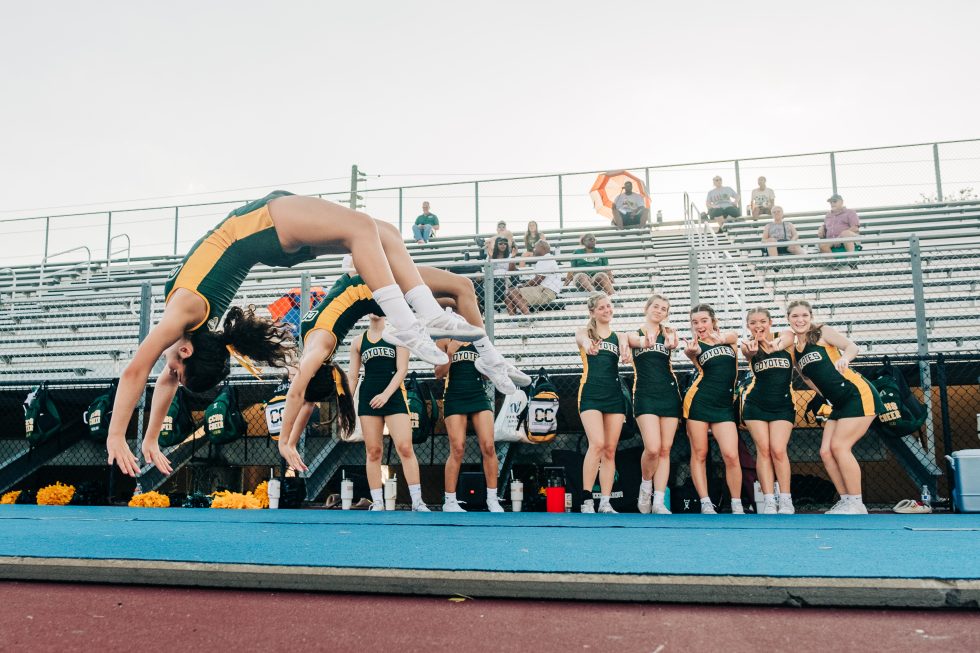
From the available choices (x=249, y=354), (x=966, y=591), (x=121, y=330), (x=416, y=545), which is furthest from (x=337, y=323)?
(x=121, y=330)

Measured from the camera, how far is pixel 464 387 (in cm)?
721

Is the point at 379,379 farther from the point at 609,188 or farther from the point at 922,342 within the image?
the point at 609,188

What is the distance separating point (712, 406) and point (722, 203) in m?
8.17

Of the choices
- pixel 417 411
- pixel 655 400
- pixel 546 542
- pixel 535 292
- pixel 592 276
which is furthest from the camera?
pixel 592 276

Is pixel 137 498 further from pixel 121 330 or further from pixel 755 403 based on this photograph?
pixel 755 403

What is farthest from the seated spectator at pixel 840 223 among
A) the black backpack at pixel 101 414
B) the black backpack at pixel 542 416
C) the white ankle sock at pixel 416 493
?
the black backpack at pixel 101 414

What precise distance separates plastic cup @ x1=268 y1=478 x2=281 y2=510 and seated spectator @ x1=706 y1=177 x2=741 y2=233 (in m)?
9.34

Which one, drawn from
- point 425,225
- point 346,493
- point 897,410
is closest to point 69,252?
point 425,225

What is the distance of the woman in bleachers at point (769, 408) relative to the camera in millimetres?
6672

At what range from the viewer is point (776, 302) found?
947cm

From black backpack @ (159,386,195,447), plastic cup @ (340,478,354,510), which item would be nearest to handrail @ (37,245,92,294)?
black backpack @ (159,386,195,447)

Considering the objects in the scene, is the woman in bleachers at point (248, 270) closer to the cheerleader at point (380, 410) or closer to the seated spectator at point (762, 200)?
the cheerleader at point (380, 410)

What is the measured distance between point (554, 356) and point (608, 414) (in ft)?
6.99

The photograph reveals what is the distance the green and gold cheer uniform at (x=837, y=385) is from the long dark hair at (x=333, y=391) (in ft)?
13.1
